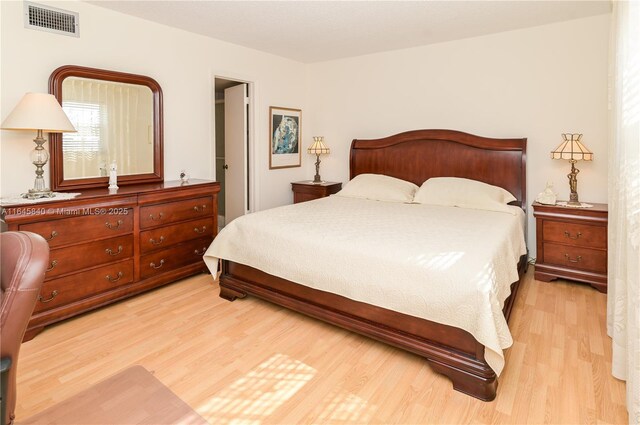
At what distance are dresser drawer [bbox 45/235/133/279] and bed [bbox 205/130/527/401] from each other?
0.65 m

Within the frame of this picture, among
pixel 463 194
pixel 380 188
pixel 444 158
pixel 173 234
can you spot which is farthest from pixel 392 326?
pixel 444 158

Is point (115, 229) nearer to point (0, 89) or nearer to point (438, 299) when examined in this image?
point (0, 89)

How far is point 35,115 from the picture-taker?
8.39ft

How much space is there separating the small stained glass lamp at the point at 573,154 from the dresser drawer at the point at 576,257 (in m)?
0.42

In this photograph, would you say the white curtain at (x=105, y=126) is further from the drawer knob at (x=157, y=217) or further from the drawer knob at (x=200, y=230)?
the drawer knob at (x=200, y=230)

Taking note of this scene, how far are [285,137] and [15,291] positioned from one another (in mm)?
4383

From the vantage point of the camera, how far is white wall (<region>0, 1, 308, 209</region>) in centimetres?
281

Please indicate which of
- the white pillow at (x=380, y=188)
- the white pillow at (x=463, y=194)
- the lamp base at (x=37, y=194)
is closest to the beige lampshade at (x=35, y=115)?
the lamp base at (x=37, y=194)

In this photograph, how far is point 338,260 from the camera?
7.92 ft

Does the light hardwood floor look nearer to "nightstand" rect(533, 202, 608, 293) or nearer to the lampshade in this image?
"nightstand" rect(533, 202, 608, 293)

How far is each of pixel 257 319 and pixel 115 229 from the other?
4.26 ft

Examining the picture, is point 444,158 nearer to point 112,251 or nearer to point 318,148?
point 318,148

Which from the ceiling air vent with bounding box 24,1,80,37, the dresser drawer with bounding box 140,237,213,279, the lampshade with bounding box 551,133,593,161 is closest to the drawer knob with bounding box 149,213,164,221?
the dresser drawer with bounding box 140,237,213,279

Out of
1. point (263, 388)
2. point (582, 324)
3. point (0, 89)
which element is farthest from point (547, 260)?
point (0, 89)
